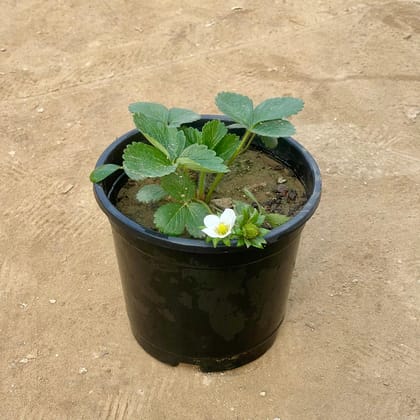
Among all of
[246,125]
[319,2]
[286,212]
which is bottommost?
[319,2]

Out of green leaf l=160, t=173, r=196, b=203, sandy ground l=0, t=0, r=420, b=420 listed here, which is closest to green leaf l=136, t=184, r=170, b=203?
green leaf l=160, t=173, r=196, b=203

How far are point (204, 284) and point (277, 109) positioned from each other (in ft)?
1.55

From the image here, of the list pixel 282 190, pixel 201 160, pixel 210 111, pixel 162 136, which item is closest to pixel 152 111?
pixel 162 136

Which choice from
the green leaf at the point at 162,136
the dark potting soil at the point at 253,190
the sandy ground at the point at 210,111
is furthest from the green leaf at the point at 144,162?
the sandy ground at the point at 210,111

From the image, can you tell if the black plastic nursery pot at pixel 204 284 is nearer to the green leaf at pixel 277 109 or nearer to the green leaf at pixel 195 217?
the green leaf at pixel 195 217

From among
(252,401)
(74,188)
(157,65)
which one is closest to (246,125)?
(252,401)

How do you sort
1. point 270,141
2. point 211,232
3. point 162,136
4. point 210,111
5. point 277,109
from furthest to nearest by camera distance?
point 210,111, point 270,141, point 277,109, point 162,136, point 211,232

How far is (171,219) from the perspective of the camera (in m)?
1.41

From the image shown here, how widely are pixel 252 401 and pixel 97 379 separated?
45 cm

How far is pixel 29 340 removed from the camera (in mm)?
1884

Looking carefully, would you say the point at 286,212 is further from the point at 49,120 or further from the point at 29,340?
the point at 49,120

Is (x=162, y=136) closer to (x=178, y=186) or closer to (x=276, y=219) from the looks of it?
(x=178, y=186)

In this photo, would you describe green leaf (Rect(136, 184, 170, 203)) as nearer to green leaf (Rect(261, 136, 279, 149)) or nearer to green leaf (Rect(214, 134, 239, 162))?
green leaf (Rect(214, 134, 239, 162))

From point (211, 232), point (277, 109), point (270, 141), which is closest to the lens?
point (211, 232)
